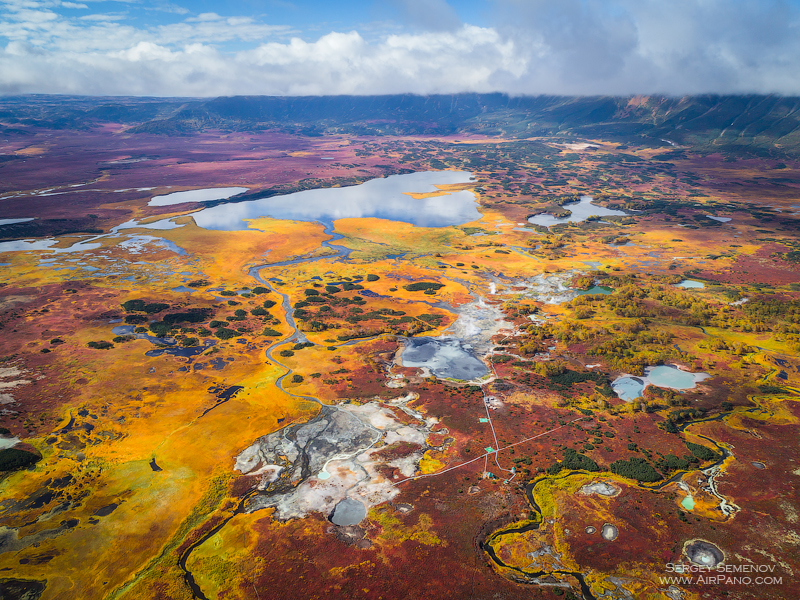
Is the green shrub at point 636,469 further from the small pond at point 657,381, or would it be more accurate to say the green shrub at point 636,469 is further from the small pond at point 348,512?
the small pond at point 348,512

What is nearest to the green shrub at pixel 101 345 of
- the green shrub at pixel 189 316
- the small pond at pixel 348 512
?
the green shrub at pixel 189 316

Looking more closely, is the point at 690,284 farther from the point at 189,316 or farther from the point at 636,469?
the point at 189,316

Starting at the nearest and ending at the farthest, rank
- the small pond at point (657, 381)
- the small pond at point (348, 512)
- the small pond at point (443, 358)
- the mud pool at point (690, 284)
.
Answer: the small pond at point (348, 512) < the small pond at point (657, 381) < the small pond at point (443, 358) < the mud pool at point (690, 284)

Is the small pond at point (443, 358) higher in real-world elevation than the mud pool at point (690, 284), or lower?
lower

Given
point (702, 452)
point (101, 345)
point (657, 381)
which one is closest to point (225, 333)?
point (101, 345)

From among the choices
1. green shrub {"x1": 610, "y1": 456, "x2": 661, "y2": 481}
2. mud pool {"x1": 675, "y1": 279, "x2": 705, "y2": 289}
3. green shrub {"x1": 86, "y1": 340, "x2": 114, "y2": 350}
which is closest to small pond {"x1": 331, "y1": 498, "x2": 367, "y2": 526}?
green shrub {"x1": 610, "y1": 456, "x2": 661, "y2": 481}

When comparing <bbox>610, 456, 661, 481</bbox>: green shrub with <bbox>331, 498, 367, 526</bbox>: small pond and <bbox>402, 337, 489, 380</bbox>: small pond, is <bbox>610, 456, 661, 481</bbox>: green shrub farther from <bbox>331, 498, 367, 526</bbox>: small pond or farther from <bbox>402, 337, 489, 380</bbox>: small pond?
<bbox>331, 498, 367, 526</bbox>: small pond

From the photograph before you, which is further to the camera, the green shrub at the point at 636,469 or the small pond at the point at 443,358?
the small pond at the point at 443,358

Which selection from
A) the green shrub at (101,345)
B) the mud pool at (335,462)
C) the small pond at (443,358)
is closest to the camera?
the mud pool at (335,462)
